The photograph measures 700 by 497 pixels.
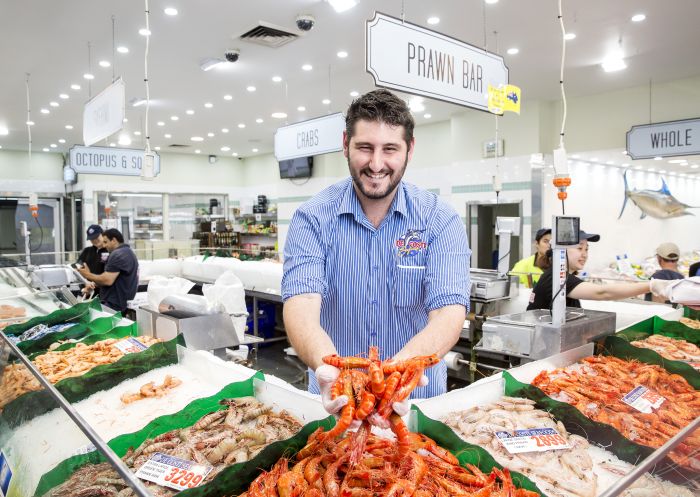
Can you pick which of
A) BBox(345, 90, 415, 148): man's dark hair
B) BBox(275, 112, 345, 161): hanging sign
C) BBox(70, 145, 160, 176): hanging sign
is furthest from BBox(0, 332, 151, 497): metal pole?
BBox(70, 145, 160, 176): hanging sign

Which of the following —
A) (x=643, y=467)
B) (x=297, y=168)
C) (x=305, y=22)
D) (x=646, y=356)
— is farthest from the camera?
(x=297, y=168)

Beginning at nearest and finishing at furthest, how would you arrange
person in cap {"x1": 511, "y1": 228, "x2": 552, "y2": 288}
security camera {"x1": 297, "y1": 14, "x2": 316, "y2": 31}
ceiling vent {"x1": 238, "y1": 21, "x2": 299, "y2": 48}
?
person in cap {"x1": 511, "y1": 228, "x2": 552, "y2": 288}
security camera {"x1": 297, "y1": 14, "x2": 316, "y2": 31}
ceiling vent {"x1": 238, "y1": 21, "x2": 299, "y2": 48}

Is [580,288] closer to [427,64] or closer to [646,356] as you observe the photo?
[646,356]

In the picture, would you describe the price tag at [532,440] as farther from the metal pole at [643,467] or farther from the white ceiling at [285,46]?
the white ceiling at [285,46]

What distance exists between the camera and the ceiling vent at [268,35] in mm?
5803

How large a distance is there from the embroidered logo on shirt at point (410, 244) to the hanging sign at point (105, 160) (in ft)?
21.3

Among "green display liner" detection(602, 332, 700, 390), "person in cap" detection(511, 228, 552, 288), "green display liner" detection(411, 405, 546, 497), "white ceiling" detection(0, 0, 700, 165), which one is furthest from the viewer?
"white ceiling" detection(0, 0, 700, 165)

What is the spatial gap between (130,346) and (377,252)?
195 cm

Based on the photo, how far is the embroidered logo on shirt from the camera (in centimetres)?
190

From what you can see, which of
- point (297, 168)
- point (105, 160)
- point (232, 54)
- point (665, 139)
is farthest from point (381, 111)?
point (297, 168)

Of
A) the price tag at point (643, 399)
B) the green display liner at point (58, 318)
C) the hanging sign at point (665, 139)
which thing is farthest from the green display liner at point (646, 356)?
the hanging sign at point (665, 139)

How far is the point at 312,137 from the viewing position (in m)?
6.46

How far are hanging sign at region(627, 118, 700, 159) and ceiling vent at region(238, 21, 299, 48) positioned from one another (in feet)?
15.8

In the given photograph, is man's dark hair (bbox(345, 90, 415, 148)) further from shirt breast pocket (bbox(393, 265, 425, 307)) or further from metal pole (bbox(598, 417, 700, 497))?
metal pole (bbox(598, 417, 700, 497))
